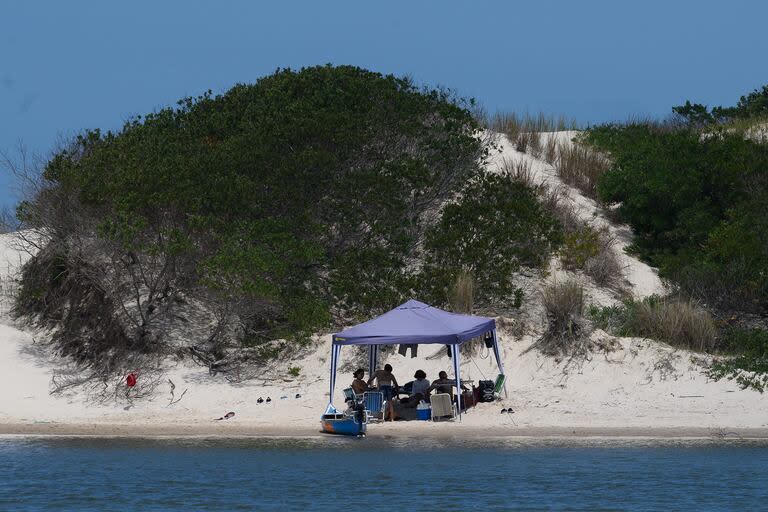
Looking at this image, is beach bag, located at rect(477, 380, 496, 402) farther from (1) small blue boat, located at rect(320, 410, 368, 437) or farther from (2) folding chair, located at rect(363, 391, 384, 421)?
(1) small blue boat, located at rect(320, 410, 368, 437)

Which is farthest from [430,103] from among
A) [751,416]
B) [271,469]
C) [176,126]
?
[271,469]

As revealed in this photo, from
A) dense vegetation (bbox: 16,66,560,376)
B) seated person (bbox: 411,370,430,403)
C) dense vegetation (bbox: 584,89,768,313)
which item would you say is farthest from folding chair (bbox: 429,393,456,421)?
dense vegetation (bbox: 584,89,768,313)

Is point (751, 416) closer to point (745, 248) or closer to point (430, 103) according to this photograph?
point (745, 248)

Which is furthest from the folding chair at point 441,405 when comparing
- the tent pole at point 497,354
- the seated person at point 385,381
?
the tent pole at point 497,354

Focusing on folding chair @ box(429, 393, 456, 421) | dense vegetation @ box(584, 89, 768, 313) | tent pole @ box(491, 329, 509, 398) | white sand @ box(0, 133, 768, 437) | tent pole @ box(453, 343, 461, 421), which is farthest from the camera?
dense vegetation @ box(584, 89, 768, 313)

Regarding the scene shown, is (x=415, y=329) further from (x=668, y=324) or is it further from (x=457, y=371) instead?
(x=668, y=324)

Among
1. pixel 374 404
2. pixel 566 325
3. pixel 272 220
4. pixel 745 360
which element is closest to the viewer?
pixel 374 404

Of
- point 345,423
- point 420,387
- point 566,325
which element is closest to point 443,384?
point 420,387

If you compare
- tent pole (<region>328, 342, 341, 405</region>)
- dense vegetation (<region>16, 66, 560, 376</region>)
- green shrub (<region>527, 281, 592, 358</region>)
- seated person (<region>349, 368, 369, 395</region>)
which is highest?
dense vegetation (<region>16, 66, 560, 376</region>)

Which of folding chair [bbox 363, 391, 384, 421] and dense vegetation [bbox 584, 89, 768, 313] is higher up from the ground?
dense vegetation [bbox 584, 89, 768, 313]

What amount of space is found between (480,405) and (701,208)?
12635 millimetres

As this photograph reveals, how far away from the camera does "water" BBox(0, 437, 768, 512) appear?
18.4 m

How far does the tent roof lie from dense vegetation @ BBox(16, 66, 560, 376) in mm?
3690

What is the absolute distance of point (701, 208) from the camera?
35.6m
